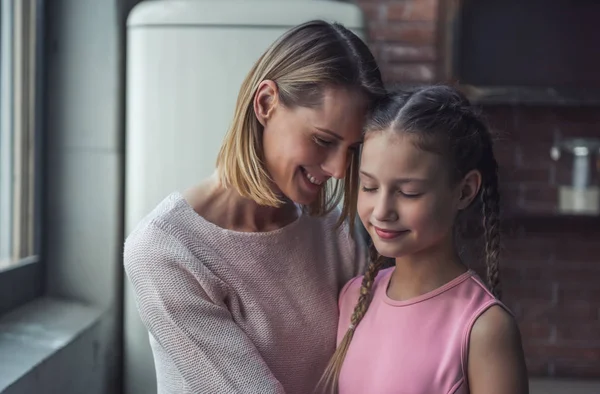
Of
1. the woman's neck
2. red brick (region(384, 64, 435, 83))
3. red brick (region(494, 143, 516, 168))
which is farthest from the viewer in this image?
red brick (region(494, 143, 516, 168))

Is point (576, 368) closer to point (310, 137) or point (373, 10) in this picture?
point (373, 10)

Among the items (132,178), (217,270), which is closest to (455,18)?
(132,178)

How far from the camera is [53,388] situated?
1.64 metres

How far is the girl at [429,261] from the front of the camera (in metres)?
1.17

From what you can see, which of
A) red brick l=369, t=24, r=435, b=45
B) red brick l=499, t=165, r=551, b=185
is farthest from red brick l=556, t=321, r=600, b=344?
red brick l=369, t=24, r=435, b=45

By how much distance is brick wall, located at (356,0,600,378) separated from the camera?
3.18 metres

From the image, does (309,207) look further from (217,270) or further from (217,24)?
(217,24)

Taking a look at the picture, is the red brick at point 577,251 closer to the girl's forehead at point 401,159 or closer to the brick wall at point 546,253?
the brick wall at point 546,253

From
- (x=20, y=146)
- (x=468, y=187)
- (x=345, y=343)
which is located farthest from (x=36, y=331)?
(x=468, y=187)

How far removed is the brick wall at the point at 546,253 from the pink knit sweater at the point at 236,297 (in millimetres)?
1824

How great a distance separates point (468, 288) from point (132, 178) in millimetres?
1084

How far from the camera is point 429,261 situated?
127 centimetres

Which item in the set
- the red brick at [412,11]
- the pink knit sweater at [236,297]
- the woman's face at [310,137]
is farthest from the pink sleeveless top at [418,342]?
the red brick at [412,11]

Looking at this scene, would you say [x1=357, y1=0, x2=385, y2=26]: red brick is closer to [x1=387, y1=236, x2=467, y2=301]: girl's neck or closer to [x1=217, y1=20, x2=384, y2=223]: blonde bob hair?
[x1=217, y1=20, x2=384, y2=223]: blonde bob hair
